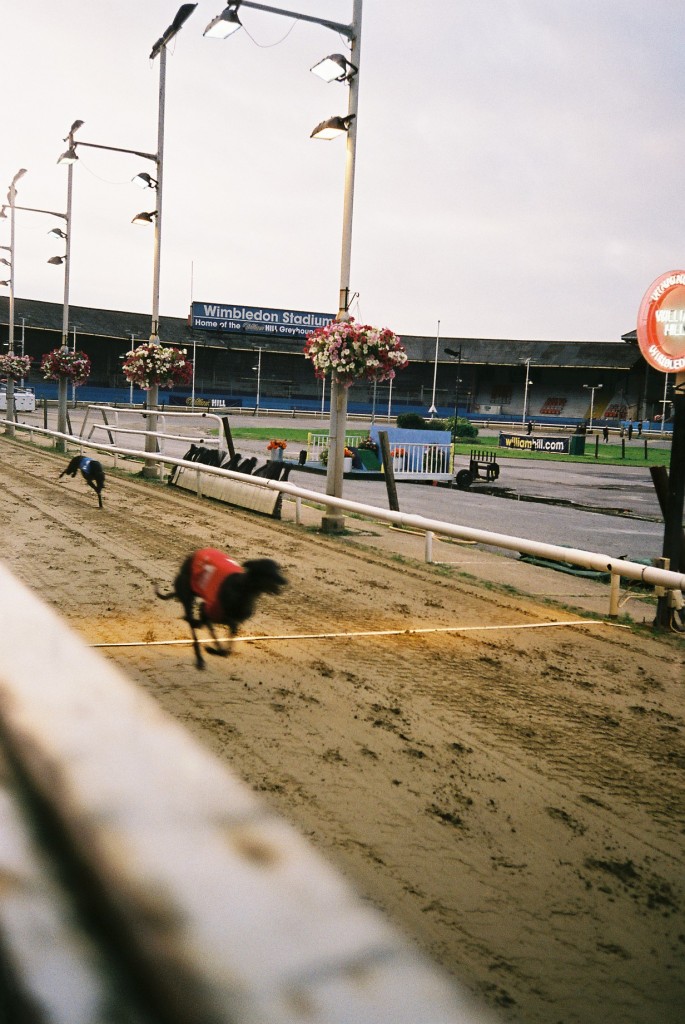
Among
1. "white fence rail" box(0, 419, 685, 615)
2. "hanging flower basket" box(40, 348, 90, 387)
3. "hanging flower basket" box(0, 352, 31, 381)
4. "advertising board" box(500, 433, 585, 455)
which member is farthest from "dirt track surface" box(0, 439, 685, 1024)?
"advertising board" box(500, 433, 585, 455)

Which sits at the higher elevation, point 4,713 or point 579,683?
point 4,713

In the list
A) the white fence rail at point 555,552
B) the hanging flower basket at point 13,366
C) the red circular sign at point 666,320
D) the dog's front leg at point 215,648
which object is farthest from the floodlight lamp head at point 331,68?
the hanging flower basket at point 13,366

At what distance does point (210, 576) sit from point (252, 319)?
244 ft

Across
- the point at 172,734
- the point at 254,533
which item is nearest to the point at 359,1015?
the point at 172,734

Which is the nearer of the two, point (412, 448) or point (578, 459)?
point (412, 448)

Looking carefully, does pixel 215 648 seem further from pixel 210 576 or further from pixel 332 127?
pixel 332 127

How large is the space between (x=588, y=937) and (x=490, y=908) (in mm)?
317

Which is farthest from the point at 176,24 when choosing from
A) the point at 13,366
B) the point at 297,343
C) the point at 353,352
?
the point at 297,343

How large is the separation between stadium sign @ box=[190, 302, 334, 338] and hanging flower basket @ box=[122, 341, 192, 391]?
57.0 meters

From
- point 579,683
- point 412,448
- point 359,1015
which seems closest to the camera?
point 359,1015

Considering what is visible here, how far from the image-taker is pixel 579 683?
5609mm

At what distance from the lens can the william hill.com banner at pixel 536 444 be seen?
1742 inches

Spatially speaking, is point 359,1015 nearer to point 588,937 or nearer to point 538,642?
point 588,937

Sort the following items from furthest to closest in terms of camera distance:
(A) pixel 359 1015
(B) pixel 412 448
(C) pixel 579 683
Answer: (B) pixel 412 448 → (C) pixel 579 683 → (A) pixel 359 1015
